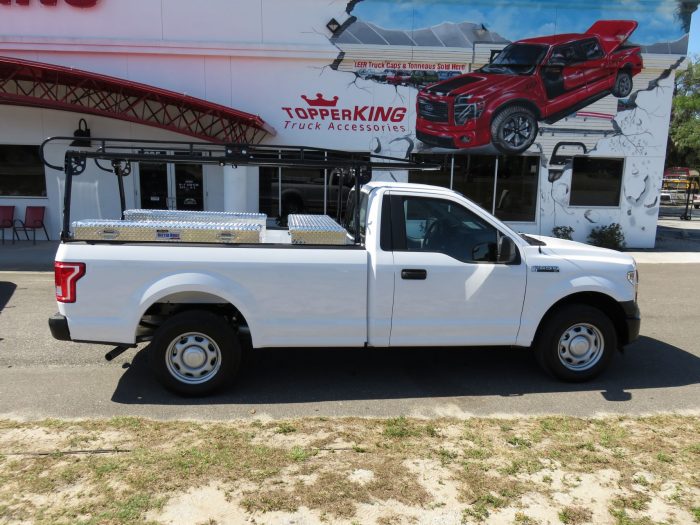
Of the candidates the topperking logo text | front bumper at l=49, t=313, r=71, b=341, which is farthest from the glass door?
front bumper at l=49, t=313, r=71, b=341

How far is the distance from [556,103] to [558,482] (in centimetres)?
1308

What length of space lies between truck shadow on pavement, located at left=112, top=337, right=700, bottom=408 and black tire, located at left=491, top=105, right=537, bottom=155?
9.24 meters

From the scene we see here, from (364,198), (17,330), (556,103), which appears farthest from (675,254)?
(17,330)

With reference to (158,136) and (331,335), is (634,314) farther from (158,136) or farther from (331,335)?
(158,136)

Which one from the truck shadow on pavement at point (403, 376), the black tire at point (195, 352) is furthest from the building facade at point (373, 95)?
the black tire at point (195, 352)

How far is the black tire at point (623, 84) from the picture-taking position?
1408cm

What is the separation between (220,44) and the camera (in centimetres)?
1290

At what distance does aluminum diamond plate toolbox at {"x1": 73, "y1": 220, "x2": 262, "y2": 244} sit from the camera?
14.1 feet

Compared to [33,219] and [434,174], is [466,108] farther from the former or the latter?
[33,219]

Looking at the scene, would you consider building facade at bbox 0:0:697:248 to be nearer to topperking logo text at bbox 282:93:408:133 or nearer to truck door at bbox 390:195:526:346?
topperking logo text at bbox 282:93:408:133

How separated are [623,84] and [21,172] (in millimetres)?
16281

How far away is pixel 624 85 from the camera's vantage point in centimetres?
1414

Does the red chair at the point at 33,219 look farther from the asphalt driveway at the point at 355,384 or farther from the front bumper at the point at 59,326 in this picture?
the front bumper at the point at 59,326

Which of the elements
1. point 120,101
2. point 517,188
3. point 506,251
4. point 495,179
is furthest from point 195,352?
point 517,188
